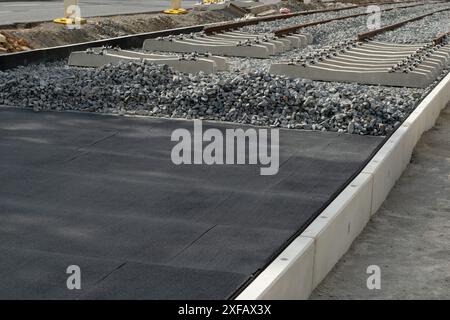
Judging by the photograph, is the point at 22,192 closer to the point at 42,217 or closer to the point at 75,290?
the point at 42,217

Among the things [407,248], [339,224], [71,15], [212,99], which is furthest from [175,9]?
[339,224]

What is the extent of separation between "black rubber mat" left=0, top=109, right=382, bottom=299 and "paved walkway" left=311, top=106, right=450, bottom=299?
0.49 meters

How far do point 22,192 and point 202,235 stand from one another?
192cm

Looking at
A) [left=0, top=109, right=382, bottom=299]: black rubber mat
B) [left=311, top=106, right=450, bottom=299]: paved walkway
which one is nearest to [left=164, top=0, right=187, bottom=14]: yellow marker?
[left=0, top=109, right=382, bottom=299]: black rubber mat

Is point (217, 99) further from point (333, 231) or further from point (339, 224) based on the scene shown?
point (333, 231)

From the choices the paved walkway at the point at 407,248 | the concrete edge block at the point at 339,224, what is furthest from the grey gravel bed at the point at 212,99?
the concrete edge block at the point at 339,224

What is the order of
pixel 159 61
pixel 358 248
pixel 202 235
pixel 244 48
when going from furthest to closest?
1. pixel 244 48
2. pixel 159 61
3. pixel 358 248
4. pixel 202 235

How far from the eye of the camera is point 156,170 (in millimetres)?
8672

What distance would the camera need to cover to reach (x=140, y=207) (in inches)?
290

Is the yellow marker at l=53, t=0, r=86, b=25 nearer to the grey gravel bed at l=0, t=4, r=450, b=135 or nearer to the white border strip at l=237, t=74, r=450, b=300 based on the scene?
the grey gravel bed at l=0, t=4, r=450, b=135

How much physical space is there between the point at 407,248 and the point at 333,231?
945mm

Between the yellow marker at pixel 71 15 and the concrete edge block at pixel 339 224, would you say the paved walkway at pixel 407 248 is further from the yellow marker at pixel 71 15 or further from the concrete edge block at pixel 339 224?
the yellow marker at pixel 71 15

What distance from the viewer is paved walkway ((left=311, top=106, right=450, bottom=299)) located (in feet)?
20.6
